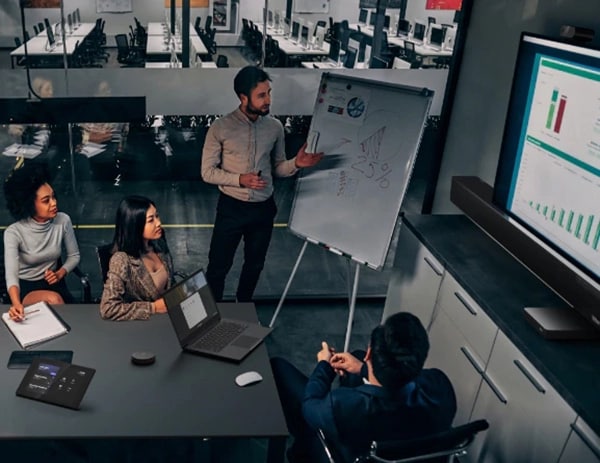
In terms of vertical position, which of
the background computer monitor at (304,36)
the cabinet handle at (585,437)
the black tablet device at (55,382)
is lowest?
the black tablet device at (55,382)

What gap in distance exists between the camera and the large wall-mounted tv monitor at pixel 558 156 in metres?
2.52

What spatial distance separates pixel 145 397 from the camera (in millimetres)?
2420

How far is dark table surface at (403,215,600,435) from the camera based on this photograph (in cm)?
230

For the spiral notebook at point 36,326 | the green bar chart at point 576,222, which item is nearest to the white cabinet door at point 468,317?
the green bar chart at point 576,222

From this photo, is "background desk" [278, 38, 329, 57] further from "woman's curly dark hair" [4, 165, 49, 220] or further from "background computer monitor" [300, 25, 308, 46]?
"woman's curly dark hair" [4, 165, 49, 220]

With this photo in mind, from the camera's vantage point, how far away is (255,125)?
3812mm

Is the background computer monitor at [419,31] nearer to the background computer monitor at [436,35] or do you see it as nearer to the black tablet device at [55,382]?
the background computer monitor at [436,35]

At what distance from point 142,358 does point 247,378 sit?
448 mm

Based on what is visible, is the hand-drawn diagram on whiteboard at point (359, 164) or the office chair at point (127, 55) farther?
the office chair at point (127, 55)

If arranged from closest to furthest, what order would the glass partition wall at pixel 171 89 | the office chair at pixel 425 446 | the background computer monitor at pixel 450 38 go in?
the office chair at pixel 425 446 → the glass partition wall at pixel 171 89 → the background computer monitor at pixel 450 38

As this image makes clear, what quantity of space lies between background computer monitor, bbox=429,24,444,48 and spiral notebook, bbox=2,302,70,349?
10.7 ft

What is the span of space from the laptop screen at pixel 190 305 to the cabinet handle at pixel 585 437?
1.56 metres

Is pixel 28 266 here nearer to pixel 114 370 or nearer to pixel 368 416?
pixel 114 370

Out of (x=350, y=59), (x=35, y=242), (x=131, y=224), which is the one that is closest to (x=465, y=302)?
(x=131, y=224)
